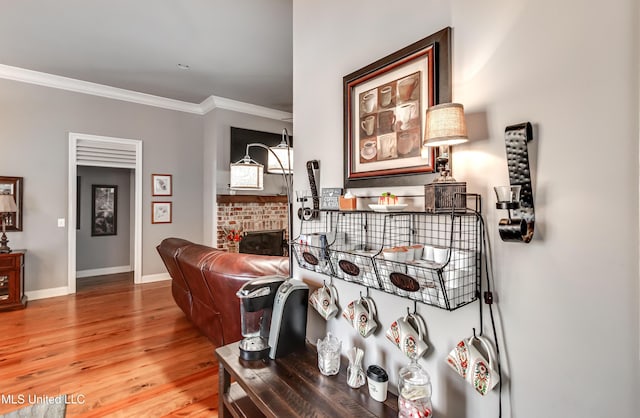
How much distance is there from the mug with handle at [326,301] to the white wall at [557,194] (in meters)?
0.51

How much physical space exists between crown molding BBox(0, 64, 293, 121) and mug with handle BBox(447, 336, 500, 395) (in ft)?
Answer: 9.35

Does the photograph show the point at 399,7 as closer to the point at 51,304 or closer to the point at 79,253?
the point at 51,304

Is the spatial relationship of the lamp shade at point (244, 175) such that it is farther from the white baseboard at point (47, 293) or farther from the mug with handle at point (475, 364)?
the mug with handle at point (475, 364)

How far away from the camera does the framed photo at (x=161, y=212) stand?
16.9 ft

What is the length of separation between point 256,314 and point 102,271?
582cm

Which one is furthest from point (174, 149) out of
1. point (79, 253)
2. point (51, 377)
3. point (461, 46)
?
point (461, 46)

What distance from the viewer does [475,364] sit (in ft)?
3.19

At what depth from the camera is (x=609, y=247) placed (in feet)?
2.61

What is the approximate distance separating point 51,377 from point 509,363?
2.98m

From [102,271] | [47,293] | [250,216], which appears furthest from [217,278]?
[102,271]

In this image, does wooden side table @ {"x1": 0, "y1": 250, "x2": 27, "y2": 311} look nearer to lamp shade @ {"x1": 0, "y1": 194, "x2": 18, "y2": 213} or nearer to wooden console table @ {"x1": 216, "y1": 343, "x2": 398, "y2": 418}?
lamp shade @ {"x1": 0, "y1": 194, "x2": 18, "y2": 213}

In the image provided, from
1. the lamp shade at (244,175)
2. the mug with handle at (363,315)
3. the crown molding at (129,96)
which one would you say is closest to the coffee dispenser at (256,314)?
the mug with handle at (363,315)

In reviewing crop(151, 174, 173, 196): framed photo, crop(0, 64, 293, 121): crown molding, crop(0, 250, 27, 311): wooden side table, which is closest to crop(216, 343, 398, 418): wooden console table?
crop(0, 64, 293, 121): crown molding

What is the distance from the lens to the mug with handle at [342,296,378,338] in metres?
1.36
